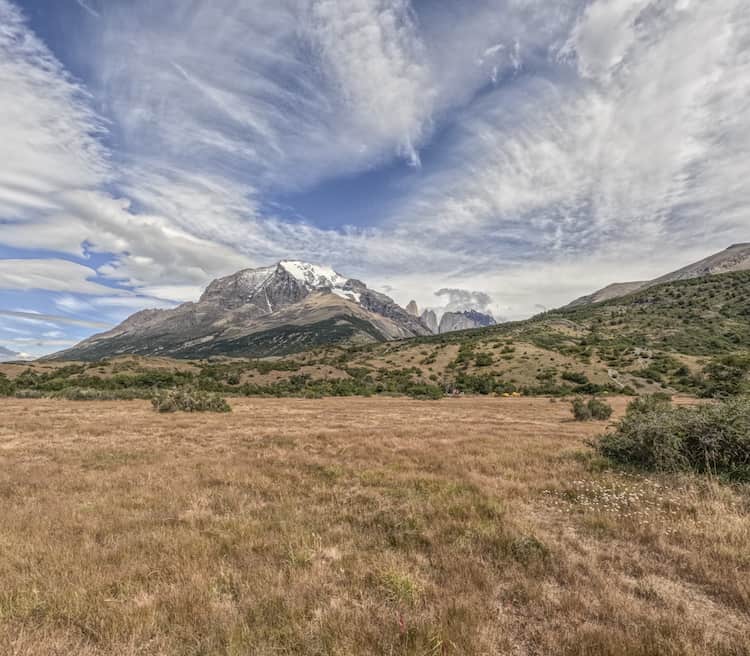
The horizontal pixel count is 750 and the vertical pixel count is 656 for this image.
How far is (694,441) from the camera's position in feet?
35.4

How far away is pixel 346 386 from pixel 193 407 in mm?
32907

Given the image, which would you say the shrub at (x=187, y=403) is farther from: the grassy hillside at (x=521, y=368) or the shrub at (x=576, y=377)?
the shrub at (x=576, y=377)

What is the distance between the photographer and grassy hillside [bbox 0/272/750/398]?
5572cm

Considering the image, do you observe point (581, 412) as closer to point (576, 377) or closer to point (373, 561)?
point (373, 561)

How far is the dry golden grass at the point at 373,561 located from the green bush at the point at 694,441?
1327 millimetres

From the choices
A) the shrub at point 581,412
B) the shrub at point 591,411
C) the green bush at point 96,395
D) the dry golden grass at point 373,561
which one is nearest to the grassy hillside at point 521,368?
the green bush at point 96,395

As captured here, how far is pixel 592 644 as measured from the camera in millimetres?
3910

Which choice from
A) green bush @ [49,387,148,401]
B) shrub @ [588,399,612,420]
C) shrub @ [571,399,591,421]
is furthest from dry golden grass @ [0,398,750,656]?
green bush @ [49,387,148,401]

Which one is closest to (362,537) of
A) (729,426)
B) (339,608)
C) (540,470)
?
(339,608)

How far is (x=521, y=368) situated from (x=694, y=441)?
6252cm

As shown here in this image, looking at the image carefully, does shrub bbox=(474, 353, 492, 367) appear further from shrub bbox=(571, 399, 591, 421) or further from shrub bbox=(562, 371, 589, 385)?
shrub bbox=(571, 399, 591, 421)

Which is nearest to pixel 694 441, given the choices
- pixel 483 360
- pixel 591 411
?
pixel 591 411

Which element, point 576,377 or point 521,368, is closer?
point 576,377

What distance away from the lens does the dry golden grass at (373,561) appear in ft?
13.6
